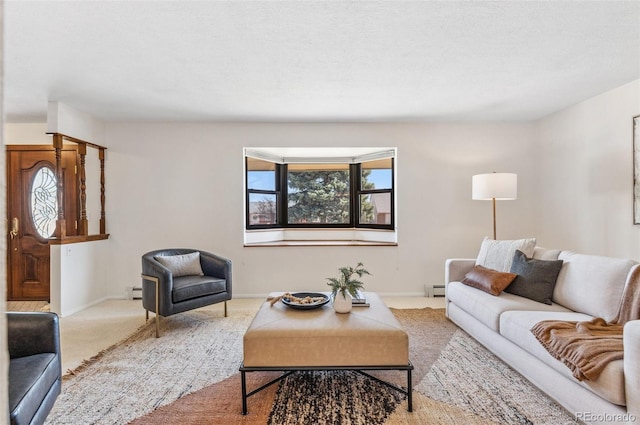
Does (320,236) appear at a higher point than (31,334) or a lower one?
higher

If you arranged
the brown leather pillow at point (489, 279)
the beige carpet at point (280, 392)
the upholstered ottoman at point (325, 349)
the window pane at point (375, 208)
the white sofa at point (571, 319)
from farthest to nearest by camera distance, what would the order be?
the window pane at point (375, 208)
the brown leather pillow at point (489, 279)
the upholstered ottoman at point (325, 349)
the beige carpet at point (280, 392)
the white sofa at point (571, 319)

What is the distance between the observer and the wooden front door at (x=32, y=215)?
188 inches

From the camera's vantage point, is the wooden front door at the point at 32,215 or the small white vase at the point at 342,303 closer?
the small white vase at the point at 342,303

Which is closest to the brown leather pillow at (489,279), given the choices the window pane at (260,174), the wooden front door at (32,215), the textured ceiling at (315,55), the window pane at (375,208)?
the textured ceiling at (315,55)

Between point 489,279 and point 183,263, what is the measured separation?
10.1 feet

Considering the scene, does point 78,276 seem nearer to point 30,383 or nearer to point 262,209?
point 262,209

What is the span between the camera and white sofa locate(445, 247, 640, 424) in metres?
1.70

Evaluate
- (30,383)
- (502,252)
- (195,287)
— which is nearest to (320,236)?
(195,287)

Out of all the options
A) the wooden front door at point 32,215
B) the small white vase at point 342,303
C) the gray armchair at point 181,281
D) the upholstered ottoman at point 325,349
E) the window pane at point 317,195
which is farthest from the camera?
the window pane at point 317,195

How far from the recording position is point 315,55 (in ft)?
9.15

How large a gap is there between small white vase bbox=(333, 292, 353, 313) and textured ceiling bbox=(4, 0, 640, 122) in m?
1.83

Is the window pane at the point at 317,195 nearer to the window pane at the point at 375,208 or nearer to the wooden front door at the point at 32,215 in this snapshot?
the window pane at the point at 375,208

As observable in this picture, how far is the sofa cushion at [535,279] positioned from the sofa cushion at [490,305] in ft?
0.20

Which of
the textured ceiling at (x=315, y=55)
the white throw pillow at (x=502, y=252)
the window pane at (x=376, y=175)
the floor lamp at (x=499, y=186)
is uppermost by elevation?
the textured ceiling at (x=315, y=55)
